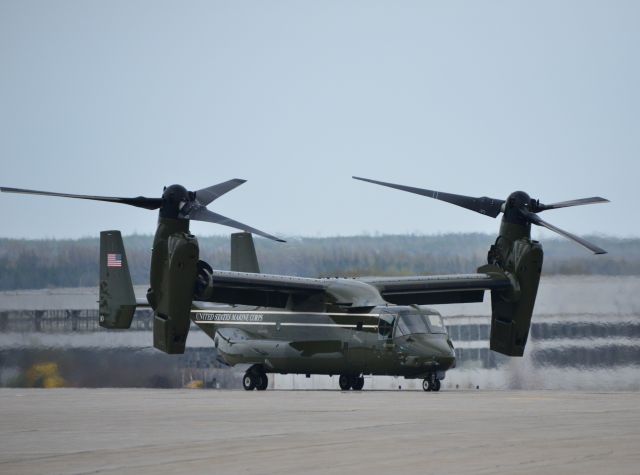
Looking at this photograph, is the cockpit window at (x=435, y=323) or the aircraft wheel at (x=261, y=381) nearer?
the cockpit window at (x=435, y=323)

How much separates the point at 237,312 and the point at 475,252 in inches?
411

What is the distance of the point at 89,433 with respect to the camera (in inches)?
762

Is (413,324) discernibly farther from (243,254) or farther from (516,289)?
(243,254)

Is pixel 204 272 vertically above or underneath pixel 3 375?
above

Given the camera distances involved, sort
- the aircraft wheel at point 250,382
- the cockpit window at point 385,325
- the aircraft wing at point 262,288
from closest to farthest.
A: the aircraft wing at point 262,288 → the cockpit window at point 385,325 → the aircraft wheel at point 250,382

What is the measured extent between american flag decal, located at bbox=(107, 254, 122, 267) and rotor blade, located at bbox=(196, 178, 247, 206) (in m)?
5.78

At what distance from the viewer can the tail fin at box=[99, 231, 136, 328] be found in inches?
1433

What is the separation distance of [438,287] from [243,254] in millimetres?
8578

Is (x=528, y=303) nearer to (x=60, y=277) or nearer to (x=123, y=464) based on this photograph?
(x=60, y=277)

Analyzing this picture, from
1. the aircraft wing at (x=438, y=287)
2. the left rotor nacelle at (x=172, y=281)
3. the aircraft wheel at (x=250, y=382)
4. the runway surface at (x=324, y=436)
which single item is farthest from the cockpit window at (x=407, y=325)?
the left rotor nacelle at (x=172, y=281)

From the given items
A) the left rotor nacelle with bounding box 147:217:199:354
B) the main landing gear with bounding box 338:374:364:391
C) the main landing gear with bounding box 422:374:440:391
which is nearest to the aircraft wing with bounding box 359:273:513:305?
the main landing gear with bounding box 338:374:364:391

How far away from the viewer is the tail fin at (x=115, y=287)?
119 feet

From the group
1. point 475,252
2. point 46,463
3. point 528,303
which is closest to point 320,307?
point 528,303

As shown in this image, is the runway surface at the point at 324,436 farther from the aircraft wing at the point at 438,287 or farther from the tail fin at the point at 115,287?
the aircraft wing at the point at 438,287
